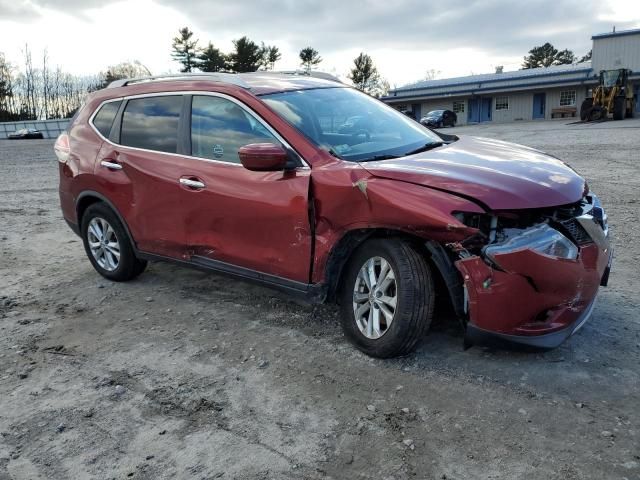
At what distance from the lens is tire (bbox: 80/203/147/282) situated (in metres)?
5.17

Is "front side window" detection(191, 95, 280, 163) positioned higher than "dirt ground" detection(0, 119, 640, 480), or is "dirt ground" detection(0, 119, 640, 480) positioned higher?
"front side window" detection(191, 95, 280, 163)

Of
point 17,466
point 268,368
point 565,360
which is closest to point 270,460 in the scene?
point 268,368

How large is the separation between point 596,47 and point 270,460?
45456 mm

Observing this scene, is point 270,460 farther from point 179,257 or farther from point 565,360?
point 179,257

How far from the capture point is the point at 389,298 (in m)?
3.47

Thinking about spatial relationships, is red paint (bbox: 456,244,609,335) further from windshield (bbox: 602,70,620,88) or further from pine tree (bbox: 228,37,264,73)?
pine tree (bbox: 228,37,264,73)

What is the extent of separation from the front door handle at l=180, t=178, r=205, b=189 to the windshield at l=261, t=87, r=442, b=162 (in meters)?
0.78

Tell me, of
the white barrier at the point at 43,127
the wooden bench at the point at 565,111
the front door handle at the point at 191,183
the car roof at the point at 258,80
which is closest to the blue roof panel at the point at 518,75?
the wooden bench at the point at 565,111

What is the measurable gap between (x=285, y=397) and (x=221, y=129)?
2054mm

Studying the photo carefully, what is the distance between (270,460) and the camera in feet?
8.80

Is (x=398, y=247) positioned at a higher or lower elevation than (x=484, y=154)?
lower

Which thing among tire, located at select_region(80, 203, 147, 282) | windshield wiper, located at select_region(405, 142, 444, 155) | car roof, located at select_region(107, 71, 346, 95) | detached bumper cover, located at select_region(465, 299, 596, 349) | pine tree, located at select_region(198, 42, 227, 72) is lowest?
detached bumper cover, located at select_region(465, 299, 596, 349)

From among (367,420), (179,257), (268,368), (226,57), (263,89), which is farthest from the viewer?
(226,57)

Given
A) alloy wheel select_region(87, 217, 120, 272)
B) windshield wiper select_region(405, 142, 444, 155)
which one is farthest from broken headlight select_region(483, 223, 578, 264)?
alloy wheel select_region(87, 217, 120, 272)
